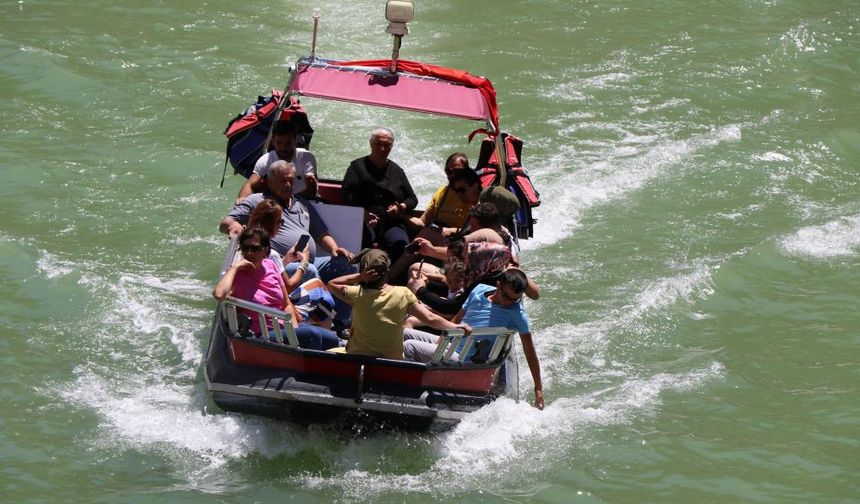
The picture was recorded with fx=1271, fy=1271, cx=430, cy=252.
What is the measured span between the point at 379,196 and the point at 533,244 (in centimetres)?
281

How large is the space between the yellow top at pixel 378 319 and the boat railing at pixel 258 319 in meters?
0.39

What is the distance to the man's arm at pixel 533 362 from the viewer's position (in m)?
8.29

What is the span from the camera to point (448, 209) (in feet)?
32.8

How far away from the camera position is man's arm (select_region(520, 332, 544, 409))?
27.2 feet

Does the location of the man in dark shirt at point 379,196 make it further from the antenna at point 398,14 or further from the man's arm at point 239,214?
the man's arm at point 239,214

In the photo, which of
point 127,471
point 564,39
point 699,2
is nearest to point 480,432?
point 127,471

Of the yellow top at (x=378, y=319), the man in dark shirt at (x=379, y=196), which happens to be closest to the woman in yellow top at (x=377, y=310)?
the yellow top at (x=378, y=319)

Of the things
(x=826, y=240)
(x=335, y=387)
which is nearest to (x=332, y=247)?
(x=335, y=387)

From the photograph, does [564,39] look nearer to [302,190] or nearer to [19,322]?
[302,190]

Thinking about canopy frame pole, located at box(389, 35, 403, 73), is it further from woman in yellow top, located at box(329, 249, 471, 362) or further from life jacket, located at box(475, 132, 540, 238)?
woman in yellow top, located at box(329, 249, 471, 362)

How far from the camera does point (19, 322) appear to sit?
32.4 ft

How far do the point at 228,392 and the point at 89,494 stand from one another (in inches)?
39.6

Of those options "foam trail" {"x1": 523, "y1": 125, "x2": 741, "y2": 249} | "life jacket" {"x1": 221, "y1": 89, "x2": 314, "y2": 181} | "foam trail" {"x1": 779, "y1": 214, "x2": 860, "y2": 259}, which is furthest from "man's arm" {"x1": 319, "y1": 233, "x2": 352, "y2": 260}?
"foam trail" {"x1": 779, "y1": 214, "x2": 860, "y2": 259}

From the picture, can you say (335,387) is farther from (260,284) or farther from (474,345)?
(474,345)
